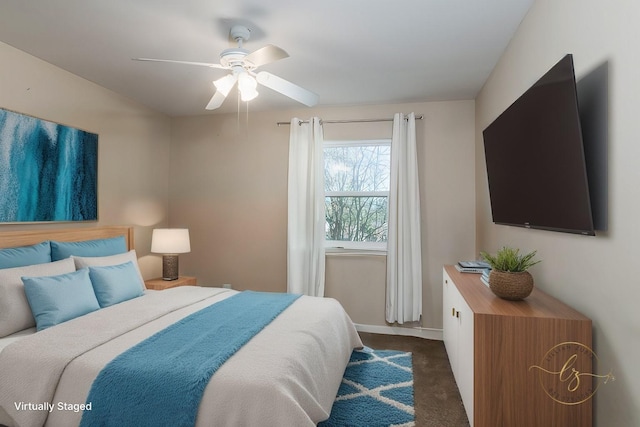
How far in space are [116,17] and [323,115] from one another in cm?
224

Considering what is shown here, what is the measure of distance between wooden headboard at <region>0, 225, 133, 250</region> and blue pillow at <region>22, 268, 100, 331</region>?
562mm

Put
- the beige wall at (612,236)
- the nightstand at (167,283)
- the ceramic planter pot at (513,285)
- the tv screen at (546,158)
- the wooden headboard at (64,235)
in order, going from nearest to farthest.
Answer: the beige wall at (612,236), the tv screen at (546,158), the ceramic planter pot at (513,285), the wooden headboard at (64,235), the nightstand at (167,283)

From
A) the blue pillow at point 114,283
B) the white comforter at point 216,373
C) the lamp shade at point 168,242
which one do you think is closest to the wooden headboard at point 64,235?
the lamp shade at point 168,242

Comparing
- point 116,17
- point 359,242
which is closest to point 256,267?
point 359,242

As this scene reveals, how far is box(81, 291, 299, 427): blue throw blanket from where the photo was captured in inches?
58.4

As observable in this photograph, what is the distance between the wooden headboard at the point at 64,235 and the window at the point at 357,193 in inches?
84.0

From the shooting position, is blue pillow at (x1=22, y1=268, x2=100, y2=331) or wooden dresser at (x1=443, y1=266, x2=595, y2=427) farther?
blue pillow at (x1=22, y1=268, x2=100, y2=331)

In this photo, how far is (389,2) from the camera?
6.72 ft

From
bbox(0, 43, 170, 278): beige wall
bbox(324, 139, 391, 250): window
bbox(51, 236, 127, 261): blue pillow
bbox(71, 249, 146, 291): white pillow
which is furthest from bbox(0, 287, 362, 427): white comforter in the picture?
bbox(324, 139, 391, 250): window

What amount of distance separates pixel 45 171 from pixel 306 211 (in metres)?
2.35

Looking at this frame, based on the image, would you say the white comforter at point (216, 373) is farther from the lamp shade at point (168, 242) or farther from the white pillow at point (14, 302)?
the lamp shade at point (168, 242)

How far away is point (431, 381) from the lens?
2648mm

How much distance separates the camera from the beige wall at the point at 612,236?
123cm

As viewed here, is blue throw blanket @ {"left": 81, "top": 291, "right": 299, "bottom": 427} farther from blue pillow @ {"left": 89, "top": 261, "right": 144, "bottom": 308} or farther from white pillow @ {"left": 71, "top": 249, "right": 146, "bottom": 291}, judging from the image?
white pillow @ {"left": 71, "top": 249, "right": 146, "bottom": 291}
